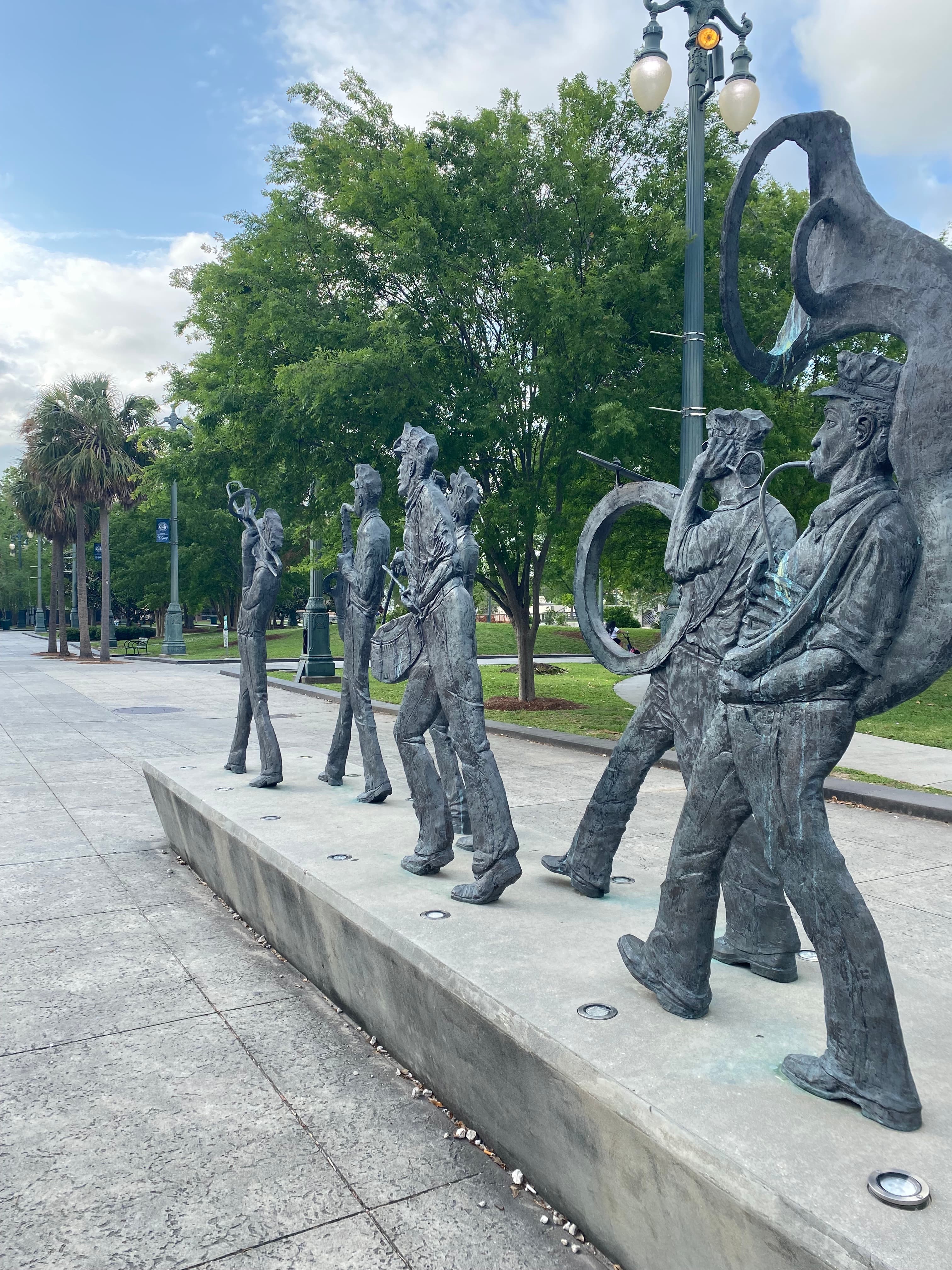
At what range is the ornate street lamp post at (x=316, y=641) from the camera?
69.4 feet

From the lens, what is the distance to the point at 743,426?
3754 mm

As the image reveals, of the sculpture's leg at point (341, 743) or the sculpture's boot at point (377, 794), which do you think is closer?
the sculpture's boot at point (377, 794)

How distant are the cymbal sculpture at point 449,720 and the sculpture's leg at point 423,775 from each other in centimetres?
14

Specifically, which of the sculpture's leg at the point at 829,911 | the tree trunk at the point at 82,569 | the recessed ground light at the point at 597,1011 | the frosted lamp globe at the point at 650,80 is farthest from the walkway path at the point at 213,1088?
the tree trunk at the point at 82,569

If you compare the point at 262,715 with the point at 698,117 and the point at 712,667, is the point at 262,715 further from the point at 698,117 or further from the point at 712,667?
the point at 698,117

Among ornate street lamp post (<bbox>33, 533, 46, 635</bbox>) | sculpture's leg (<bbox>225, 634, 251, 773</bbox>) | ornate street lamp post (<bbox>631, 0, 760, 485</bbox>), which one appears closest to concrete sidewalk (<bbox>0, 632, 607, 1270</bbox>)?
sculpture's leg (<bbox>225, 634, 251, 773</bbox>)

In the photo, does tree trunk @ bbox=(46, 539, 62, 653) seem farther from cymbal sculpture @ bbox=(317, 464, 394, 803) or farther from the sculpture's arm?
the sculpture's arm

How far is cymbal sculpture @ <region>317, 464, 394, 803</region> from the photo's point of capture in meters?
6.41

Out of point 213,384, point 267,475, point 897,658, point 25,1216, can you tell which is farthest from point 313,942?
point 213,384

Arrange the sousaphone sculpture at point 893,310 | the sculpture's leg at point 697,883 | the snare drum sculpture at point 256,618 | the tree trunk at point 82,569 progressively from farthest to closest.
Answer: the tree trunk at point 82,569
the snare drum sculpture at point 256,618
the sculpture's leg at point 697,883
the sousaphone sculpture at point 893,310

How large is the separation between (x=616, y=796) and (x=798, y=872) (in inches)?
67.6

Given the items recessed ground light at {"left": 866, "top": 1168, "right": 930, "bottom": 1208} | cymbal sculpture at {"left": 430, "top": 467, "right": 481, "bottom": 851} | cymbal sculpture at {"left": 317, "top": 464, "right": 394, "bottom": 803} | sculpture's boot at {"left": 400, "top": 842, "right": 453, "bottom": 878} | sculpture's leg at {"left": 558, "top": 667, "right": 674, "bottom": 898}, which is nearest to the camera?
recessed ground light at {"left": 866, "top": 1168, "right": 930, "bottom": 1208}

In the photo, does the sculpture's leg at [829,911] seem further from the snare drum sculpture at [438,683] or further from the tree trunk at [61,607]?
the tree trunk at [61,607]

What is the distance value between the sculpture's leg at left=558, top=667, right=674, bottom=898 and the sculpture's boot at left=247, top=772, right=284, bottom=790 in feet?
9.67
